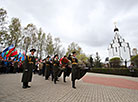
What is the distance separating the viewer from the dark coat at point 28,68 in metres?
5.26

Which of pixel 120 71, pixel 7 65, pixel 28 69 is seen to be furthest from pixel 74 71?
pixel 120 71

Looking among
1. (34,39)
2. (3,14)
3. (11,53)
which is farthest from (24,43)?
(11,53)

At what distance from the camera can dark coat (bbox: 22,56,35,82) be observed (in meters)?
5.26

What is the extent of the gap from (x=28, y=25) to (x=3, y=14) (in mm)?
7891

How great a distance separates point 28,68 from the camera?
17.8 ft

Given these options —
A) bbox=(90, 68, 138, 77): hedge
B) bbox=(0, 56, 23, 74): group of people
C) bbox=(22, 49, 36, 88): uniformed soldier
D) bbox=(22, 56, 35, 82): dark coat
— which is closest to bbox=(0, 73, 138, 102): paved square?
bbox=(22, 49, 36, 88): uniformed soldier

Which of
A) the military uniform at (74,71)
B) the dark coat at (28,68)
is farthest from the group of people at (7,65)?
the military uniform at (74,71)

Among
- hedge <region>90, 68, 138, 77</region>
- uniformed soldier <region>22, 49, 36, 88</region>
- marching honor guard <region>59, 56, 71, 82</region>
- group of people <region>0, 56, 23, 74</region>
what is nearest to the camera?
uniformed soldier <region>22, 49, 36, 88</region>

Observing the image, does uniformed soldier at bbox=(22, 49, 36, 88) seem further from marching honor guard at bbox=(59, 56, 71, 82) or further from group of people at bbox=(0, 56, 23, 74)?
group of people at bbox=(0, 56, 23, 74)

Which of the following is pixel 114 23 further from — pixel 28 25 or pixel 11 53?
pixel 11 53

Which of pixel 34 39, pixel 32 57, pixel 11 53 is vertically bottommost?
pixel 32 57

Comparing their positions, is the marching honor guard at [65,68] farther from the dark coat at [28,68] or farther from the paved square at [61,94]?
the dark coat at [28,68]

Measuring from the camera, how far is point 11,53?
43.1ft

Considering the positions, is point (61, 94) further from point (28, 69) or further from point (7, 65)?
point (7, 65)
